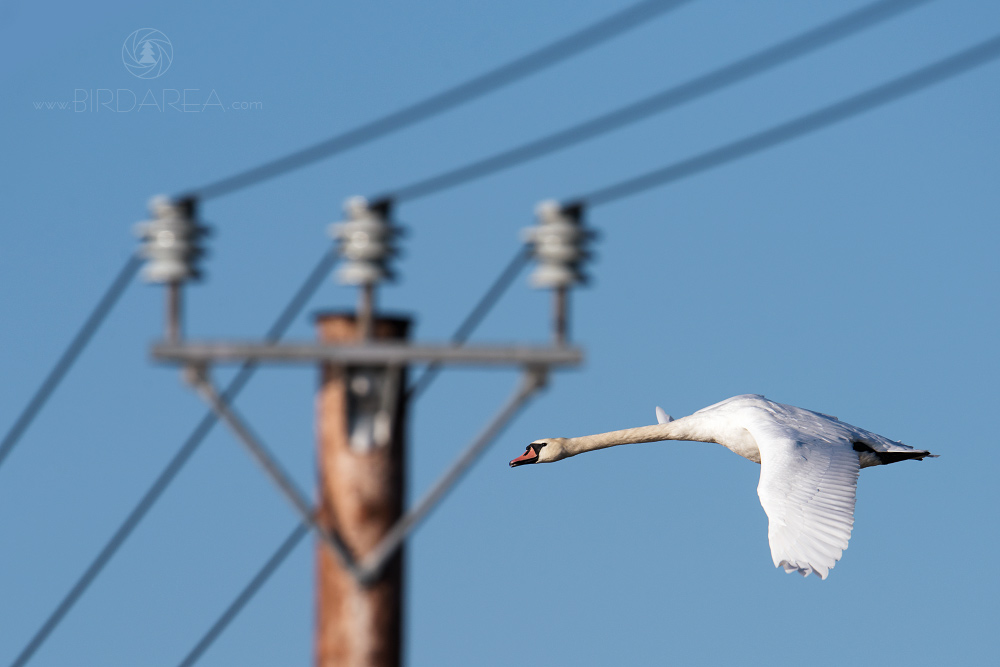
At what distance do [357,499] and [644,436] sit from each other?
58.8 ft

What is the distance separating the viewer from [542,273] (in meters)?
10.6

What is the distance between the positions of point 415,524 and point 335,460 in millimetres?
689

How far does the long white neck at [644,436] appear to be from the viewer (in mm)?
27234

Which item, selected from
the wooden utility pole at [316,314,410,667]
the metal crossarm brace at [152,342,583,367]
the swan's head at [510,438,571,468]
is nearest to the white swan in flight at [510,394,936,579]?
the swan's head at [510,438,571,468]

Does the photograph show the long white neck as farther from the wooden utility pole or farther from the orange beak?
the wooden utility pole

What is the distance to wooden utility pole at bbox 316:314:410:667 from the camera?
1046 centimetres

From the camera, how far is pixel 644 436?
28.1m

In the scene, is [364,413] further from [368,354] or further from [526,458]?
[526,458]

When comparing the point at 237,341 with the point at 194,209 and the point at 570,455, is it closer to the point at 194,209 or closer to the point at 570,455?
the point at 194,209

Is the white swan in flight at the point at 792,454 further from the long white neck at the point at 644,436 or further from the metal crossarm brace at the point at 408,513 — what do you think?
the metal crossarm brace at the point at 408,513

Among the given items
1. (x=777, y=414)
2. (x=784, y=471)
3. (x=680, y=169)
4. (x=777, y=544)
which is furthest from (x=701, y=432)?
(x=680, y=169)

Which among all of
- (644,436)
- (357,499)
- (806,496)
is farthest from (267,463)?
(644,436)

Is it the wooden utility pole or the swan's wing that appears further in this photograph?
the swan's wing

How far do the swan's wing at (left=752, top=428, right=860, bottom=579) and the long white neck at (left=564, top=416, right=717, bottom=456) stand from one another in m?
1.68
